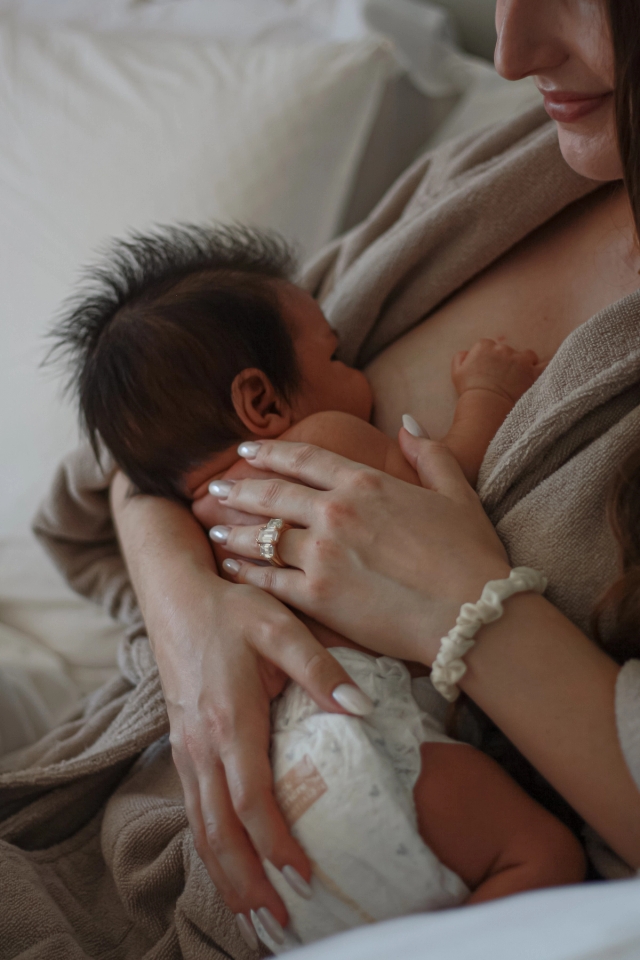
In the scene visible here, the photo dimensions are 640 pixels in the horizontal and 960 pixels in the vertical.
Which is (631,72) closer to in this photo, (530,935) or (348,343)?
(348,343)

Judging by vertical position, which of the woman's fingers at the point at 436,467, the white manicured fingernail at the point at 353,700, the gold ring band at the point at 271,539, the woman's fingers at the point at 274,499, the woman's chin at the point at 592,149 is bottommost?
the white manicured fingernail at the point at 353,700

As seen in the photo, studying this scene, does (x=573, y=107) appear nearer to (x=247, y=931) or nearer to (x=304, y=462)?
(x=304, y=462)

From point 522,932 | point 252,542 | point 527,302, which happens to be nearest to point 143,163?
point 527,302

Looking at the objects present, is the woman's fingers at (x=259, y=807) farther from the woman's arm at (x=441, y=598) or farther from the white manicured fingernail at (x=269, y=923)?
the woman's arm at (x=441, y=598)

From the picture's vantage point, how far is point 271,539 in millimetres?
725

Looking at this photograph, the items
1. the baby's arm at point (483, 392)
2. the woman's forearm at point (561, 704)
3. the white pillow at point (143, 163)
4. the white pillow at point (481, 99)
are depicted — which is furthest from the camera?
the white pillow at point (481, 99)

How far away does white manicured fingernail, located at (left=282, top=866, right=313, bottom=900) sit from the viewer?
585mm

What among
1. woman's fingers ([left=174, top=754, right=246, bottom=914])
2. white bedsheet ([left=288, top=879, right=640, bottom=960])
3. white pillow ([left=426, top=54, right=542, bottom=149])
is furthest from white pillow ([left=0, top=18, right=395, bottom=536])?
white bedsheet ([left=288, top=879, right=640, bottom=960])

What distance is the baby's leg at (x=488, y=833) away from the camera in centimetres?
58

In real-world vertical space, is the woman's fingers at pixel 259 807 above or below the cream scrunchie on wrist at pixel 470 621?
below

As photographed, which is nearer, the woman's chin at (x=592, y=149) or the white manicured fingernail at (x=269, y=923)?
the white manicured fingernail at (x=269, y=923)

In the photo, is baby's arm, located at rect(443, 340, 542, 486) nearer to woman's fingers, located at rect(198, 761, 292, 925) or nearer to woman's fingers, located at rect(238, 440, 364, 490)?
woman's fingers, located at rect(238, 440, 364, 490)

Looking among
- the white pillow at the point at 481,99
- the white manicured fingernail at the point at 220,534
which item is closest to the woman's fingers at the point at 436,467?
the white manicured fingernail at the point at 220,534

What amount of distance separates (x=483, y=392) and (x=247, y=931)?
57cm
